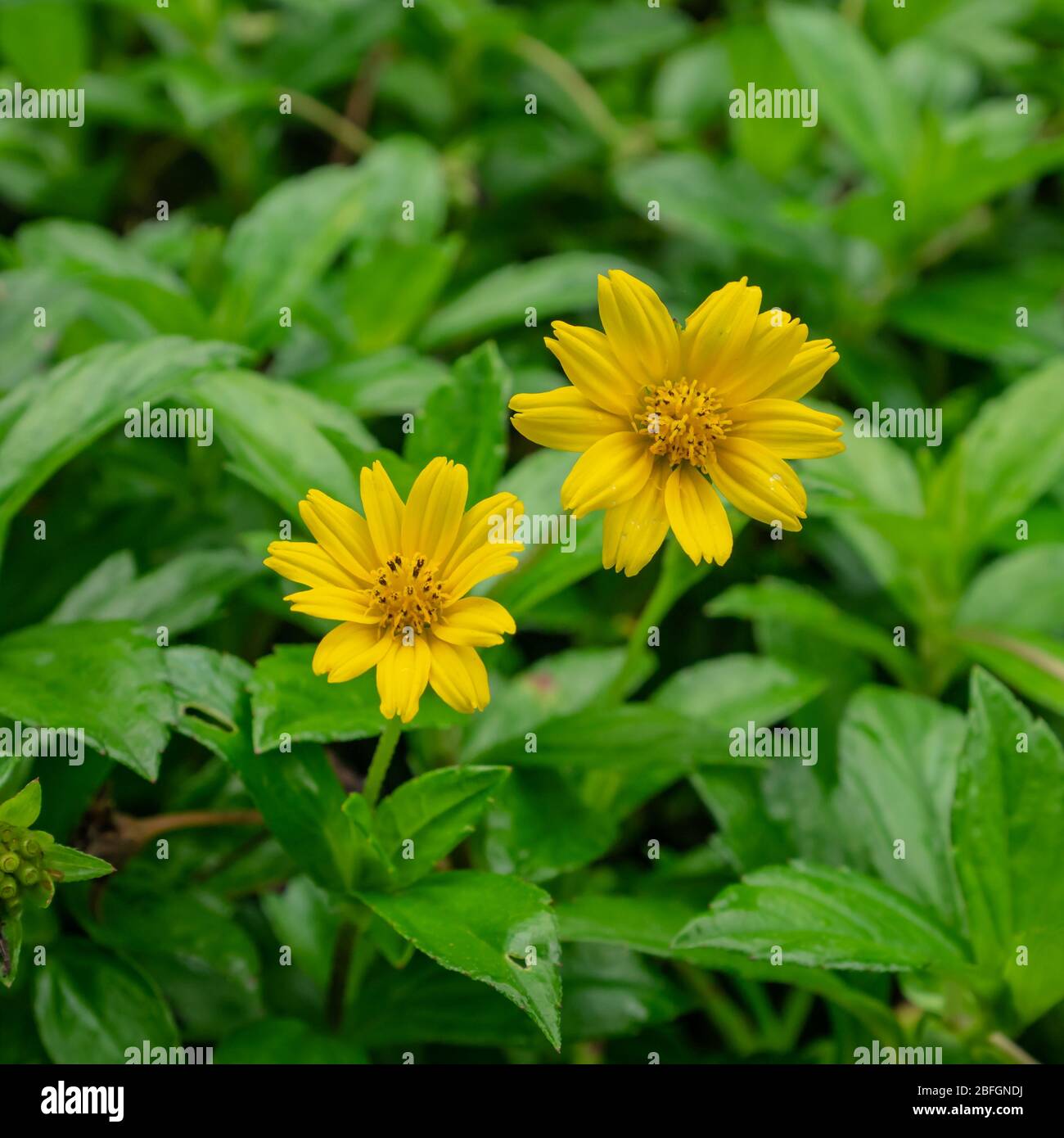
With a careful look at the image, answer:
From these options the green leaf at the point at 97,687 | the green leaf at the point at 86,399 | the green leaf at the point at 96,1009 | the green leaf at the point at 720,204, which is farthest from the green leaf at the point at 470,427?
the green leaf at the point at 720,204

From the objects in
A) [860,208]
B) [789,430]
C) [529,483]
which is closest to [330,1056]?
[529,483]

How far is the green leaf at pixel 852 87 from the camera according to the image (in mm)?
1521

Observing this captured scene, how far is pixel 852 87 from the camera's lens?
5.14ft

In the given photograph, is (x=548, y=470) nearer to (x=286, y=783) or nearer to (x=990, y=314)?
(x=286, y=783)

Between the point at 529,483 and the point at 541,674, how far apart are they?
0.21 meters

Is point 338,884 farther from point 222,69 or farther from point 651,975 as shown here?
point 222,69

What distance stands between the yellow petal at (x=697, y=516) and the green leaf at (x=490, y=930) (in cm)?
27

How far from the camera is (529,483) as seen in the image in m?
1.04

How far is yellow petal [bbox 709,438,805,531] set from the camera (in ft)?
2.34

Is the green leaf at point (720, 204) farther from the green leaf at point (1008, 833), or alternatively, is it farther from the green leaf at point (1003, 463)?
the green leaf at point (1008, 833)

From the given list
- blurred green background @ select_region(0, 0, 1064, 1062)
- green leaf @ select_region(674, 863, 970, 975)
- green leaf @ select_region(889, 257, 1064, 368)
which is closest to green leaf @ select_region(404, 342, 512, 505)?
blurred green background @ select_region(0, 0, 1064, 1062)

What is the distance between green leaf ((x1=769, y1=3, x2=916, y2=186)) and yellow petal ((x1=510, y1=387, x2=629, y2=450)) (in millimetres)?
944

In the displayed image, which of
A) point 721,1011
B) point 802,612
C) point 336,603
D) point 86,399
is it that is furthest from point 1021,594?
point 86,399

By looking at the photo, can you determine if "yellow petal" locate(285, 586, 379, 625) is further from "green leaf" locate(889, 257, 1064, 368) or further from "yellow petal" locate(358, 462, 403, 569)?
"green leaf" locate(889, 257, 1064, 368)
